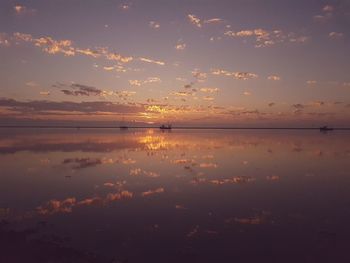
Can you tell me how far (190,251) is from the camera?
10508 mm

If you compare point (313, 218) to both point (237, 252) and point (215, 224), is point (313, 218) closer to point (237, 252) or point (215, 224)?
point (215, 224)

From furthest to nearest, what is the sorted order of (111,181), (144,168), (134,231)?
(144,168), (111,181), (134,231)

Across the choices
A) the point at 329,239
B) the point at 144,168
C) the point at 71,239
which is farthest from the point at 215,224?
the point at 144,168

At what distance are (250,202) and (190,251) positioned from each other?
7.23 metres

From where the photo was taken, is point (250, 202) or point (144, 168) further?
point (144, 168)

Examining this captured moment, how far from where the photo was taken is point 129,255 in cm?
1007

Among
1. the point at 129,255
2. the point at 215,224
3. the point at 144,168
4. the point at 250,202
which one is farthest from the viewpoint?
the point at 144,168

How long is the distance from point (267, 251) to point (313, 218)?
4.79m

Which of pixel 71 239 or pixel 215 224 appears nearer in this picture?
pixel 71 239

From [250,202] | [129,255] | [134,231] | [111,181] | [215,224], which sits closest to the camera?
[129,255]

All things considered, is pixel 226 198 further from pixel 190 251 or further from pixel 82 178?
pixel 82 178

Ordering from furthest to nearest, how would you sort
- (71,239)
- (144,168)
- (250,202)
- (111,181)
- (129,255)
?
(144,168)
(111,181)
(250,202)
(71,239)
(129,255)

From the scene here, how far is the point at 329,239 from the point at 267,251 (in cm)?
277

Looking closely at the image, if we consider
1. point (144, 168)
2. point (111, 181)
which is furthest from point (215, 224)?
point (144, 168)
